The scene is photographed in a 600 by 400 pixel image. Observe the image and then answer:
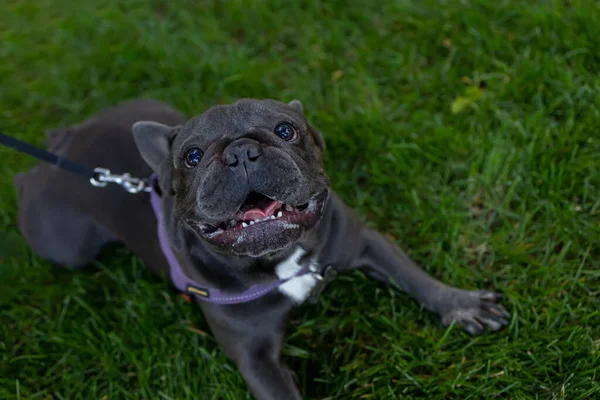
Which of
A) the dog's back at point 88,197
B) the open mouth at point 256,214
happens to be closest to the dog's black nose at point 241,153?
the open mouth at point 256,214

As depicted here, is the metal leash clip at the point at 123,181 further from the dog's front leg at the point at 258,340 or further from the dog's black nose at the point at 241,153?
the dog's black nose at the point at 241,153

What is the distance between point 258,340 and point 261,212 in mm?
759

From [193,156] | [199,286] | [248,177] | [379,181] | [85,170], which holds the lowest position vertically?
[379,181]

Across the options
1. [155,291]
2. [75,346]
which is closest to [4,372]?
[75,346]

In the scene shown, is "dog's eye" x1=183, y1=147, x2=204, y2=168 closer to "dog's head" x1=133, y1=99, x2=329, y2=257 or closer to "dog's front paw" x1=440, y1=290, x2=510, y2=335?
→ "dog's head" x1=133, y1=99, x2=329, y2=257

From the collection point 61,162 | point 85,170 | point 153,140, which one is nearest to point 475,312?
point 153,140

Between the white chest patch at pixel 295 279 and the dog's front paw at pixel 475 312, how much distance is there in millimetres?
729

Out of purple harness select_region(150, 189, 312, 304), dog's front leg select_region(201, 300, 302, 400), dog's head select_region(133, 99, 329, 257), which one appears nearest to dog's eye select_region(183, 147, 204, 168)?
dog's head select_region(133, 99, 329, 257)

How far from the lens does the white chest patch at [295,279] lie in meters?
2.99

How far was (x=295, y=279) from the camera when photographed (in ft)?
10.1

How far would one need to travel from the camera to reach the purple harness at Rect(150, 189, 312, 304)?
2.96m

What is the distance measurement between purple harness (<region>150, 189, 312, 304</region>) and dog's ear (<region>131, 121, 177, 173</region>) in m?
0.23

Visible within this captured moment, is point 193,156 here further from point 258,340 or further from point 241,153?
point 258,340

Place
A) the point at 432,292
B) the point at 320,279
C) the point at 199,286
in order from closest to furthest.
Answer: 1. the point at 199,286
2. the point at 320,279
3. the point at 432,292
